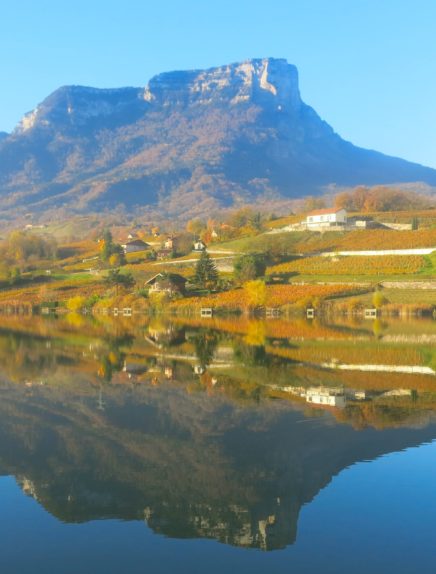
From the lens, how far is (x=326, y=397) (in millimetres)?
21234

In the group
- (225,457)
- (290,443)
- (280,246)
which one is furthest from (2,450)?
(280,246)

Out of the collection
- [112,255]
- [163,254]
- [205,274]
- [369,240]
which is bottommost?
[205,274]

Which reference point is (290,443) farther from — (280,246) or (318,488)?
(280,246)

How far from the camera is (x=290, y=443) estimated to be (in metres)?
15.9

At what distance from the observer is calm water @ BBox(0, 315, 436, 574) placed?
34.4ft

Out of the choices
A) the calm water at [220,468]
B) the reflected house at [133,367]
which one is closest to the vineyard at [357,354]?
the calm water at [220,468]

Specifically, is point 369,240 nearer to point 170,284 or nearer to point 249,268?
point 249,268

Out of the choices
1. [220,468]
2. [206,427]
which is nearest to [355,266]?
[206,427]

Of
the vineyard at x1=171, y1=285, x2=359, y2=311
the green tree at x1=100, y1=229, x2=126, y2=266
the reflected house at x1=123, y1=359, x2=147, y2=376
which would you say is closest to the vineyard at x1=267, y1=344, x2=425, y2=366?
the reflected house at x1=123, y1=359, x2=147, y2=376

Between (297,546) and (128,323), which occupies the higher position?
(297,546)

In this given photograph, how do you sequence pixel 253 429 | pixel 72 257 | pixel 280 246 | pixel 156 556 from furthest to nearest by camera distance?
1. pixel 72 257
2. pixel 280 246
3. pixel 253 429
4. pixel 156 556

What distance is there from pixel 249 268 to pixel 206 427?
60.8 m

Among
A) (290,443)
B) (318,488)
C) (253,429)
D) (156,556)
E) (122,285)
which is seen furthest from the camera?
(122,285)

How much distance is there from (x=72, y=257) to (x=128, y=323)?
206 feet
